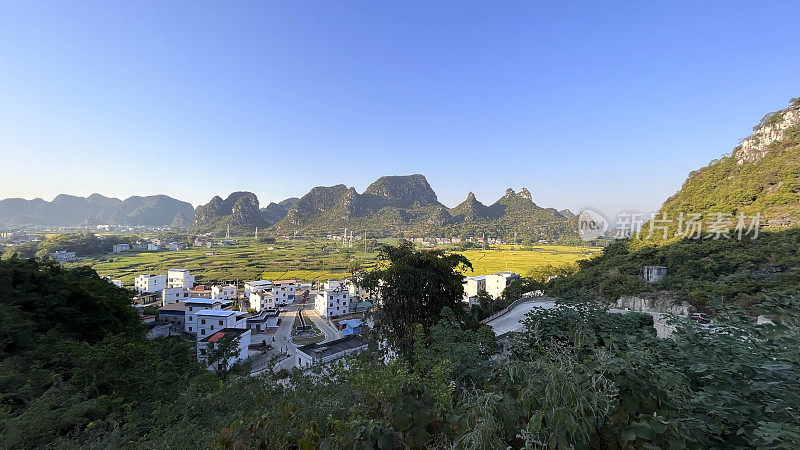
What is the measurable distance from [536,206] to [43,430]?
92843 millimetres

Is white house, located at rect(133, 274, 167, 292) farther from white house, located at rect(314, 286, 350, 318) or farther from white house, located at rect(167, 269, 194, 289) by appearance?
white house, located at rect(314, 286, 350, 318)

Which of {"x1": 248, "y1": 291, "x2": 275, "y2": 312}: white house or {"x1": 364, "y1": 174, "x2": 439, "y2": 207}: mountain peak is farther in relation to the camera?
{"x1": 364, "y1": 174, "x2": 439, "y2": 207}: mountain peak

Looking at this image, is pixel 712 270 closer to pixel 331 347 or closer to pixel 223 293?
pixel 331 347

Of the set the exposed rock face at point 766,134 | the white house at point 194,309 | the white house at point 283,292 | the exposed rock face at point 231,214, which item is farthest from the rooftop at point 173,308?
the exposed rock face at point 231,214

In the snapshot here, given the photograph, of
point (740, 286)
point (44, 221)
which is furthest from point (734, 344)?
point (44, 221)

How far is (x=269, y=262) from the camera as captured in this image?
4984cm

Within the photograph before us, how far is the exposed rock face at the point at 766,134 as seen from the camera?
2228 cm

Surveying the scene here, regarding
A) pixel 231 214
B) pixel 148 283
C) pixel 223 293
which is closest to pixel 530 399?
pixel 223 293

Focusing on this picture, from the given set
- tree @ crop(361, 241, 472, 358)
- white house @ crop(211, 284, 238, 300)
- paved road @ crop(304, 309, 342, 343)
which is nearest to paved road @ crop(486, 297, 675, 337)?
tree @ crop(361, 241, 472, 358)

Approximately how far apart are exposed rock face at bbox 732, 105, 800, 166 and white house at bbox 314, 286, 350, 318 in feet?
114

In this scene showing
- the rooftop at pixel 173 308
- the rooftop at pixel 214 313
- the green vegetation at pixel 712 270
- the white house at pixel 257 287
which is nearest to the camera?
the green vegetation at pixel 712 270

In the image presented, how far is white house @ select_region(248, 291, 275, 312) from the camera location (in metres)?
27.7

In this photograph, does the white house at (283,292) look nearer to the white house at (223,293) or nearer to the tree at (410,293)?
the white house at (223,293)

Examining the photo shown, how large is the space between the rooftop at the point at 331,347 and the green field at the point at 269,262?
84.2ft
